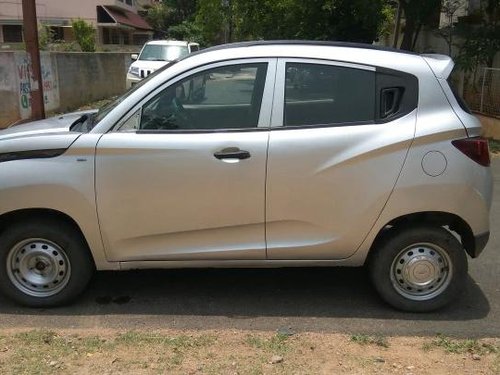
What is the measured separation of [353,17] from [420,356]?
1695 centimetres

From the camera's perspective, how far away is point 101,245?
4109 millimetres

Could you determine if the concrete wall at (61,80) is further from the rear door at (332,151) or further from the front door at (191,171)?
the rear door at (332,151)

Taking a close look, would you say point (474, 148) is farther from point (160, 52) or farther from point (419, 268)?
point (160, 52)

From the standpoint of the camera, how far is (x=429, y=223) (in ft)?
13.7

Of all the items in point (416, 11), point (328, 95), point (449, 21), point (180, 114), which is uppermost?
point (416, 11)

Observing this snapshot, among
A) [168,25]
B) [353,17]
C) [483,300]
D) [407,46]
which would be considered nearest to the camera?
[483,300]

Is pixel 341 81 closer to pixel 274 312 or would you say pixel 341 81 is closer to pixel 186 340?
pixel 274 312

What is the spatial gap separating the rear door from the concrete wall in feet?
29.8

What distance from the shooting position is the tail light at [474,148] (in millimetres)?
3998

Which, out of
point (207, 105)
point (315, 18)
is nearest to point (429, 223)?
point (207, 105)

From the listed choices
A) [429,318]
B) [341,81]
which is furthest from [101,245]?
[429,318]

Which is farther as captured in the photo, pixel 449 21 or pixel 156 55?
pixel 156 55

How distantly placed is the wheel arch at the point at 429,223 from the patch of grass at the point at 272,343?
3.05 feet

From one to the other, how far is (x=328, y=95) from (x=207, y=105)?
82 centimetres
